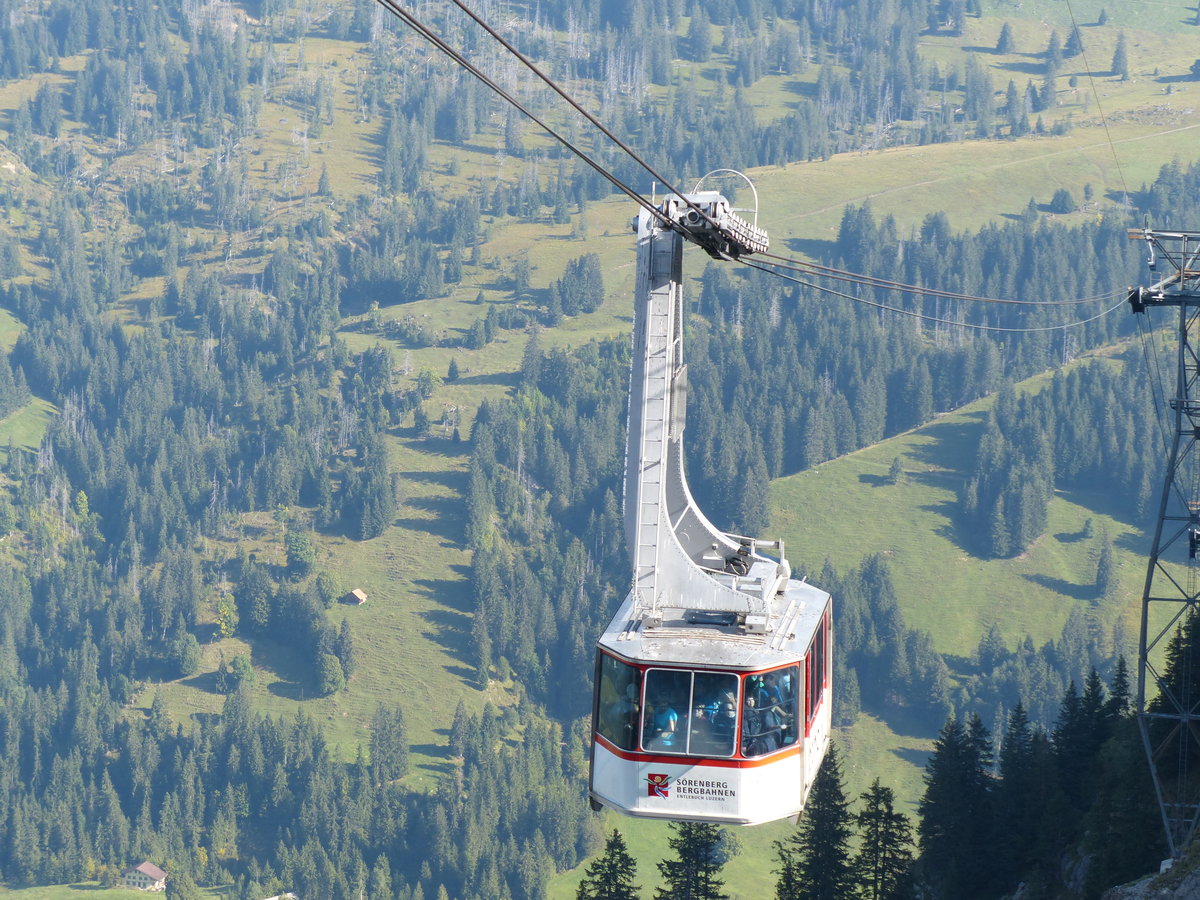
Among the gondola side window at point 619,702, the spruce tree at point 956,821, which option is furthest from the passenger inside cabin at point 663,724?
the spruce tree at point 956,821

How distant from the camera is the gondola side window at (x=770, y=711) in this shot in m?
38.4

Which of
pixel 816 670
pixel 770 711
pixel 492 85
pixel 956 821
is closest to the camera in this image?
pixel 492 85

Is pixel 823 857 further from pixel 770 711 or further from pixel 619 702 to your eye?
pixel 619 702

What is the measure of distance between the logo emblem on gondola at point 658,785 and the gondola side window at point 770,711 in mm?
1589

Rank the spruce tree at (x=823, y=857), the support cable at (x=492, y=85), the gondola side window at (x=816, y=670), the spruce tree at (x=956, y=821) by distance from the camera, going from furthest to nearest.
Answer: the spruce tree at (x=956, y=821)
the spruce tree at (x=823, y=857)
the gondola side window at (x=816, y=670)
the support cable at (x=492, y=85)

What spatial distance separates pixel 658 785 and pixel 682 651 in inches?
104

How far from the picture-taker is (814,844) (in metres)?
79.7

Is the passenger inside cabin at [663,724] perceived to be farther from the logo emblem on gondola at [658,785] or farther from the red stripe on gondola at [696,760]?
the logo emblem on gondola at [658,785]

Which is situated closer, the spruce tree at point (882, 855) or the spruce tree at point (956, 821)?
the spruce tree at point (882, 855)

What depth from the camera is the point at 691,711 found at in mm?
38344

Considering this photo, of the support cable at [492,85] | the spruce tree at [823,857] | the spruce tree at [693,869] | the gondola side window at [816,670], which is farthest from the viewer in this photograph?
the spruce tree at [693,869]

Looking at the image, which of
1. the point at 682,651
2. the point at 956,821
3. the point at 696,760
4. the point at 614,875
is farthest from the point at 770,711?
the point at 956,821

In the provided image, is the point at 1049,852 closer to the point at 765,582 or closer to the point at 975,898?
the point at 975,898

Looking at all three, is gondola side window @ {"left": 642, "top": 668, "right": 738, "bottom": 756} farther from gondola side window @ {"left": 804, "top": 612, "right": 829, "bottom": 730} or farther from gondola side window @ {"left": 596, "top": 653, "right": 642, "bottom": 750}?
gondola side window @ {"left": 804, "top": 612, "right": 829, "bottom": 730}
